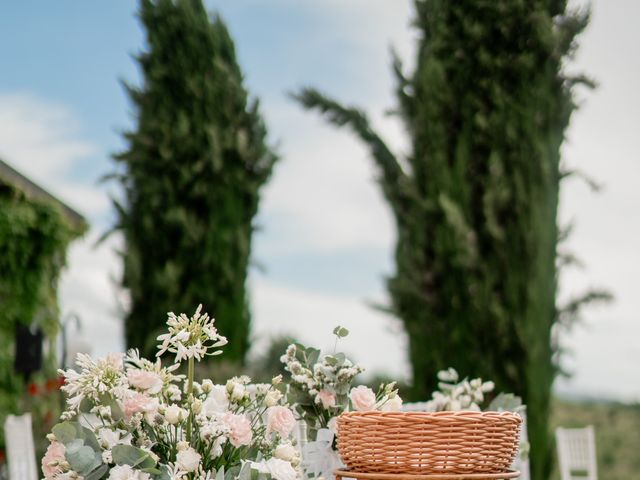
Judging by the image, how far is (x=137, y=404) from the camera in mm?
2160

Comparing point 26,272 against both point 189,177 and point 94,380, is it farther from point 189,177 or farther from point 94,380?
point 94,380

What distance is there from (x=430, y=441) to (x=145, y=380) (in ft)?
2.36

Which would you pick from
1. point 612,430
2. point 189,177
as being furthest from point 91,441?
point 612,430

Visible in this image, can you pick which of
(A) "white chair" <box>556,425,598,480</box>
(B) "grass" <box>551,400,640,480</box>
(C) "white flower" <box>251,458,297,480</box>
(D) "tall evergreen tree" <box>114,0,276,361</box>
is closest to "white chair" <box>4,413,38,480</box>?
(C) "white flower" <box>251,458,297,480</box>

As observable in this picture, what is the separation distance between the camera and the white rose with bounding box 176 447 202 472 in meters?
2.08

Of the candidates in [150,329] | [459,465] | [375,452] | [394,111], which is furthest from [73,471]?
[150,329]

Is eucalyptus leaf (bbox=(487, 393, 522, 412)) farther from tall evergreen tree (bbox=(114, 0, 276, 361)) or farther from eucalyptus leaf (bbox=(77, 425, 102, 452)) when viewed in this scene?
tall evergreen tree (bbox=(114, 0, 276, 361))

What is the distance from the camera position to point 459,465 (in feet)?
7.14

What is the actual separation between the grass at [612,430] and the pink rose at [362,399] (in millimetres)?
9909

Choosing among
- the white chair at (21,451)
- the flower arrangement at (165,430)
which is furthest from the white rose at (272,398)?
the white chair at (21,451)

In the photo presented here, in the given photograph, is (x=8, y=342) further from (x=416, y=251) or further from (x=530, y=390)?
(x=530, y=390)

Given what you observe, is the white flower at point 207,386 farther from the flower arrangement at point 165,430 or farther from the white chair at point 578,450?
the white chair at point 578,450

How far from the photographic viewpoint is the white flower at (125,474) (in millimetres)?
2035

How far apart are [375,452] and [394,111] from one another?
6.40 metres
